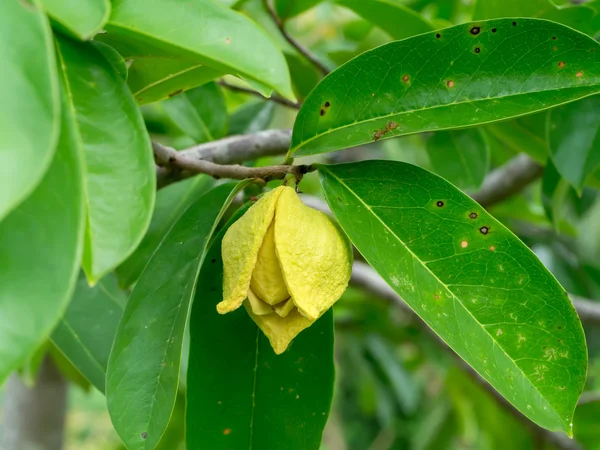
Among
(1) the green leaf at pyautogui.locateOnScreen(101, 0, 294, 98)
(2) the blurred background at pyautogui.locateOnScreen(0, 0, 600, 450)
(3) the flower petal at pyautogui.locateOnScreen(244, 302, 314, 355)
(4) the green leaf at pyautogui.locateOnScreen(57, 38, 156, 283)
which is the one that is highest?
(1) the green leaf at pyautogui.locateOnScreen(101, 0, 294, 98)

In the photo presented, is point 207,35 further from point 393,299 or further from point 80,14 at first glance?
point 393,299

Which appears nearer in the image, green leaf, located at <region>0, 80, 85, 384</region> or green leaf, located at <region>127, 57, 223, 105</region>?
green leaf, located at <region>0, 80, 85, 384</region>

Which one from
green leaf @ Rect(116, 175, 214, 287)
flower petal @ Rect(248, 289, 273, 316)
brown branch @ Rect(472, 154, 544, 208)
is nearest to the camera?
flower petal @ Rect(248, 289, 273, 316)

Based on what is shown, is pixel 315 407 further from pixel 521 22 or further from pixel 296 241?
pixel 521 22

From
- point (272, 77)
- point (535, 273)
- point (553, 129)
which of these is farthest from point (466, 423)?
point (272, 77)

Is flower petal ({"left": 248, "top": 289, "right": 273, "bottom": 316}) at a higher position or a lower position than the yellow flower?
lower

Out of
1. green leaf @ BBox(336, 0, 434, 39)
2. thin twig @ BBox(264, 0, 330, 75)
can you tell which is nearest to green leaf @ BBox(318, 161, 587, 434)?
green leaf @ BBox(336, 0, 434, 39)

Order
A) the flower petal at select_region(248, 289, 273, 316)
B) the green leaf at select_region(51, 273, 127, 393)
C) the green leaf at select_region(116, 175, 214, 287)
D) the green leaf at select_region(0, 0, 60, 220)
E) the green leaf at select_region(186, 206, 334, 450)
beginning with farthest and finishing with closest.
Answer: the green leaf at select_region(116, 175, 214, 287) < the green leaf at select_region(51, 273, 127, 393) < the green leaf at select_region(186, 206, 334, 450) < the flower petal at select_region(248, 289, 273, 316) < the green leaf at select_region(0, 0, 60, 220)

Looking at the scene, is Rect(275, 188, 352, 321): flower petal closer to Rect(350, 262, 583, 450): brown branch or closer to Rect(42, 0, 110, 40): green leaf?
Rect(42, 0, 110, 40): green leaf

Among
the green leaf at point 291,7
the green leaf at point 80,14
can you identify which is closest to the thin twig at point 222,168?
the green leaf at point 80,14
